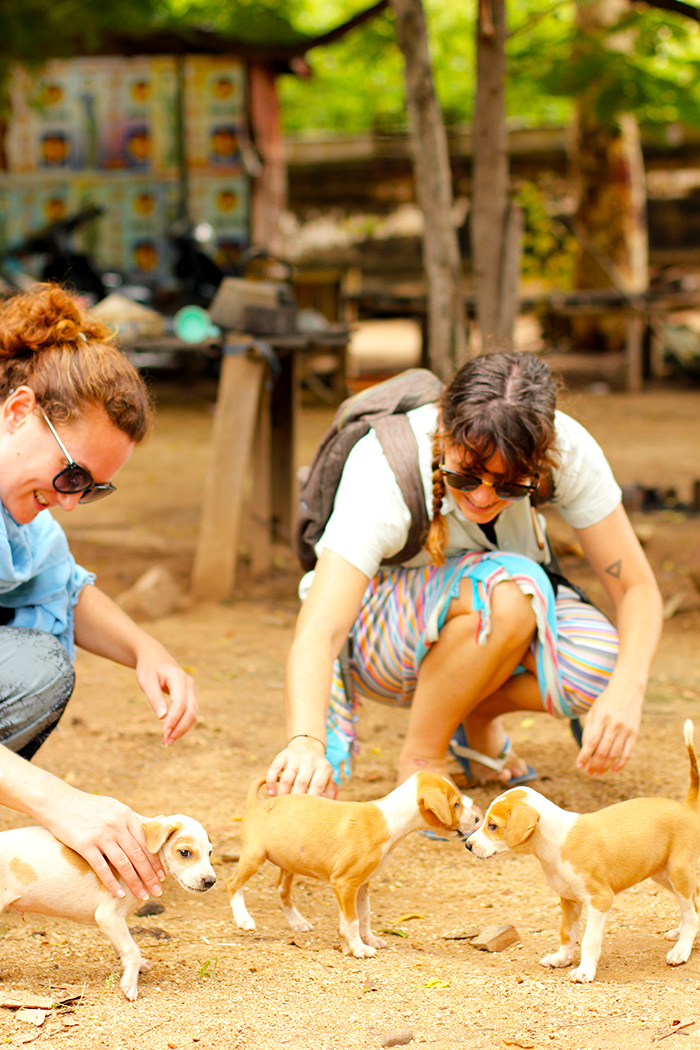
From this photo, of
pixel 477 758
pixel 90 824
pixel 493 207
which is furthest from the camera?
pixel 493 207

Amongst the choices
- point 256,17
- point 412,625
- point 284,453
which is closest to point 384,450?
point 412,625

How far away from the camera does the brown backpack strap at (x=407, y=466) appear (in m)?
2.79

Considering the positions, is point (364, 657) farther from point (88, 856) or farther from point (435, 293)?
point (435, 293)

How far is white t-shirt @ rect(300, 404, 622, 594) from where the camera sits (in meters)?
2.71

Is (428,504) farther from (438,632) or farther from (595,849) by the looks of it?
(595,849)

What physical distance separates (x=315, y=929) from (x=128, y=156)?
440 inches

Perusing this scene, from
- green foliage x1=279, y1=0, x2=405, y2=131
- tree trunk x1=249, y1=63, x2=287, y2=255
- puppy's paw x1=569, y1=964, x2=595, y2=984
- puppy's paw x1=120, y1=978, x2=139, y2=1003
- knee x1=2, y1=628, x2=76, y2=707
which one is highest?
green foliage x1=279, y1=0, x2=405, y2=131

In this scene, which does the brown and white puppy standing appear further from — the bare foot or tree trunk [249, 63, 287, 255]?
tree trunk [249, 63, 287, 255]

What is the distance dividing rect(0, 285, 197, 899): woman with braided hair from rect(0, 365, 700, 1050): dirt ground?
28 cm

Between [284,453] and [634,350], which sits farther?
[634,350]

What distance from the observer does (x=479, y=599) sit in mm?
2859

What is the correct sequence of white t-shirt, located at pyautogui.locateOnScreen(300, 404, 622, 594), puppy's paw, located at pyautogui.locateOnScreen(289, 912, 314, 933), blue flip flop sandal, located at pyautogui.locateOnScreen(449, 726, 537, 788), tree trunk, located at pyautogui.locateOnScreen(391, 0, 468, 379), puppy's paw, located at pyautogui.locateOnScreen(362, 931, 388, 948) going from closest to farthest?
1. puppy's paw, located at pyautogui.locateOnScreen(362, 931, 388, 948)
2. puppy's paw, located at pyautogui.locateOnScreen(289, 912, 314, 933)
3. white t-shirt, located at pyautogui.locateOnScreen(300, 404, 622, 594)
4. blue flip flop sandal, located at pyautogui.locateOnScreen(449, 726, 537, 788)
5. tree trunk, located at pyautogui.locateOnScreen(391, 0, 468, 379)

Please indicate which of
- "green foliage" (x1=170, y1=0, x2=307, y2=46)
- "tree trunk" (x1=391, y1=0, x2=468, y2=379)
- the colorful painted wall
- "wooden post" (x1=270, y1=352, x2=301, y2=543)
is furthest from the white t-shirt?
the colorful painted wall

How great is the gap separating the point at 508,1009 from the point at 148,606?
3.21 meters
